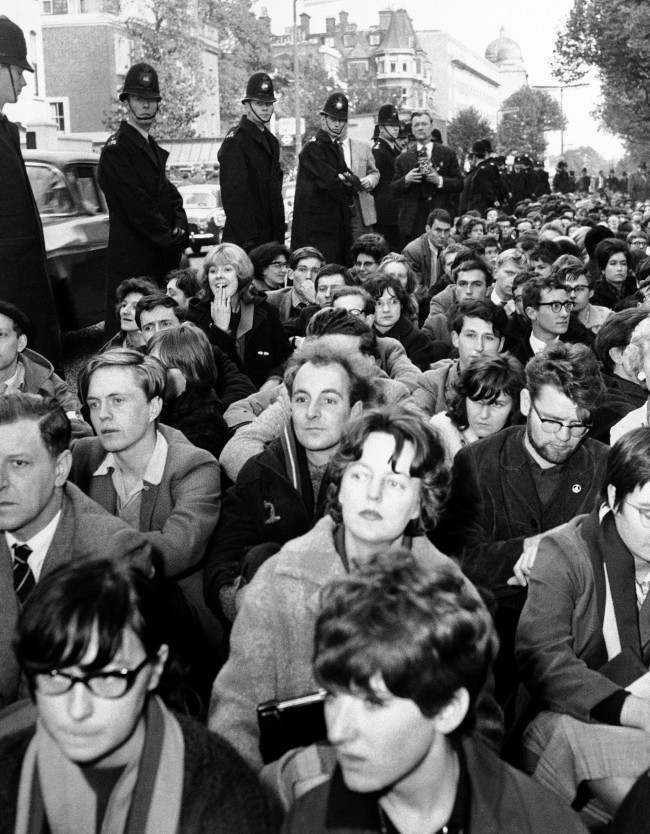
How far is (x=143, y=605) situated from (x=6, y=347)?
326cm

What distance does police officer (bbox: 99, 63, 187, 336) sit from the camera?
833 cm

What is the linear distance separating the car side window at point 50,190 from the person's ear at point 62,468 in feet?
22.8

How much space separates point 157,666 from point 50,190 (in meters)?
8.62

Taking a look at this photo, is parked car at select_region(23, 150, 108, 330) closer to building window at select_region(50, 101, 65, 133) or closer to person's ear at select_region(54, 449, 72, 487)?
person's ear at select_region(54, 449, 72, 487)

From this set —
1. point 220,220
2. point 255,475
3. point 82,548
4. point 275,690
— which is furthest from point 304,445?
point 220,220

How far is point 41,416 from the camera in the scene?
3629 mm

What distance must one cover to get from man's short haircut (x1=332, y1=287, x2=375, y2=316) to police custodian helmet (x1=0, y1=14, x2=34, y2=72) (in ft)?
6.73

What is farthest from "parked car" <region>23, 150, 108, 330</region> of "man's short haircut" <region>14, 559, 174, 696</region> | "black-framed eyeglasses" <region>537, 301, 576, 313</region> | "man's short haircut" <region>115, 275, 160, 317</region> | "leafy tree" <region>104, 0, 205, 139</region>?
"leafy tree" <region>104, 0, 205, 139</region>

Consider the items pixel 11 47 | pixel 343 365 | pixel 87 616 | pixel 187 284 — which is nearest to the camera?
pixel 87 616

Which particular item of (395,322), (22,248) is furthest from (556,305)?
(22,248)

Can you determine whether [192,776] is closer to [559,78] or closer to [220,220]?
[220,220]

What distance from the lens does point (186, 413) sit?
5.24 m

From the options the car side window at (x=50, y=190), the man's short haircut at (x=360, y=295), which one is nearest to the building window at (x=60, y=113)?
the car side window at (x=50, y=190)

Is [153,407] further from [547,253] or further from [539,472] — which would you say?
[547,253]
